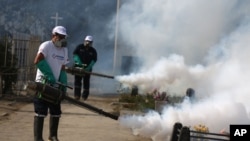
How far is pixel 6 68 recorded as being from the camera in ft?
48.3

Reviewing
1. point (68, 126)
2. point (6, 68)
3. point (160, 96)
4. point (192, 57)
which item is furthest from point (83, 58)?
point (192, 57)

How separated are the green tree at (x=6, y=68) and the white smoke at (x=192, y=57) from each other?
3700 millimetres

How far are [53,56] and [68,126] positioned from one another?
2.76 m

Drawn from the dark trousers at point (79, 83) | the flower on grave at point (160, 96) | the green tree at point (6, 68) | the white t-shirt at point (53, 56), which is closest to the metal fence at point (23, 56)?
the green tree at point (6, 68)

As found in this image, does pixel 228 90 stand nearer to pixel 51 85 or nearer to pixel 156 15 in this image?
pixel 51 85

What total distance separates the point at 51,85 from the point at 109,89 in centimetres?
1238

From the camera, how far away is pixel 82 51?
1302 cm

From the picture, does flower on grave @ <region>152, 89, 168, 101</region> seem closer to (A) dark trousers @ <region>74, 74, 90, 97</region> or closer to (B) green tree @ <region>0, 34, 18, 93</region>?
(A) dark trousers @ <region>74, 74, 90, 97</region>

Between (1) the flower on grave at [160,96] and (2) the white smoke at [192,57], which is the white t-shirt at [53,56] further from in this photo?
(1) the flower on grave at [160,96]

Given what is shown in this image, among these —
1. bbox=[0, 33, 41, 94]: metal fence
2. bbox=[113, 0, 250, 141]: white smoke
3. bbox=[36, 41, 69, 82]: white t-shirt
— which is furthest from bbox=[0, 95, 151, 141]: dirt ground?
bbox=[0, 33, 41, 94]: metal fence

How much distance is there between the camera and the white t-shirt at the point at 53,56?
7562mm

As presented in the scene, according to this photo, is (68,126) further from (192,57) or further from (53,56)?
(192,57)

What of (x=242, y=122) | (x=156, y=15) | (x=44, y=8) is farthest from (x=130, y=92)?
(x=44, y=8)

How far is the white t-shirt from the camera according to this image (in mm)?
7562
